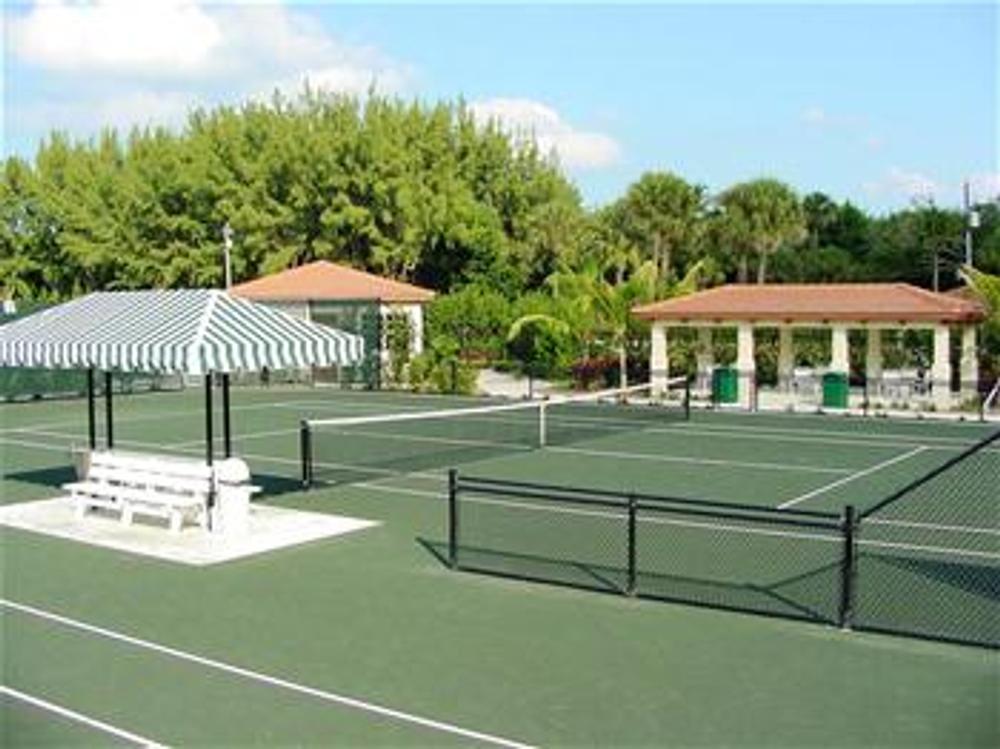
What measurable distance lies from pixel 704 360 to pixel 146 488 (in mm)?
23445

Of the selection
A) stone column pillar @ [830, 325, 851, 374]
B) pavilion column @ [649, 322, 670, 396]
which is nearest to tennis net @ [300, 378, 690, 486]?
pavilion column @ [649, 322, 670, 396]

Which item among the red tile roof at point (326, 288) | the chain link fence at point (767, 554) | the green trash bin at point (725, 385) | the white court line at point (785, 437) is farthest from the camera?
the red tile roof at point (326, 288)

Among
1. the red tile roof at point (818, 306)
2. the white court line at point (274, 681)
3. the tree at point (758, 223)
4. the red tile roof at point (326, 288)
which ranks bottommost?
the white court line at point (274, 681)

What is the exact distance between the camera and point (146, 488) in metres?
16.3

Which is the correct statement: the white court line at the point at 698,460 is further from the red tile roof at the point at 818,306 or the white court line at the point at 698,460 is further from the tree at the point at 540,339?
the tree at the point at 540,339

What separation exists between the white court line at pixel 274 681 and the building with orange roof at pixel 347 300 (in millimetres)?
28431

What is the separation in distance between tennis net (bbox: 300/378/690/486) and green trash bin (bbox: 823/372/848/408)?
3.88 meters

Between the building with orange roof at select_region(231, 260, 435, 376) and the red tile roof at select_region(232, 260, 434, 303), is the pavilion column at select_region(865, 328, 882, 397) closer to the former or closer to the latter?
the building with orange roof at select_region(231, 260, 435, 376)

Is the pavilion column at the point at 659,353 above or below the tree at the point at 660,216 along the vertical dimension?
below

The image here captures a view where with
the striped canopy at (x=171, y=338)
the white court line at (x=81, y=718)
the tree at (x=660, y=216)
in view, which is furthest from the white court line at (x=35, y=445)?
the tree at (x=660, y=216)

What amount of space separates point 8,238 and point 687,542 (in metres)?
64.9

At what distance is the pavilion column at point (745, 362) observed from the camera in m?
34.2

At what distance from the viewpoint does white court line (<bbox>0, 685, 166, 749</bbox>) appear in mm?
8539

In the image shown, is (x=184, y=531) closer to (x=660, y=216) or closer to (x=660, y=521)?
(x=660, y=521)
